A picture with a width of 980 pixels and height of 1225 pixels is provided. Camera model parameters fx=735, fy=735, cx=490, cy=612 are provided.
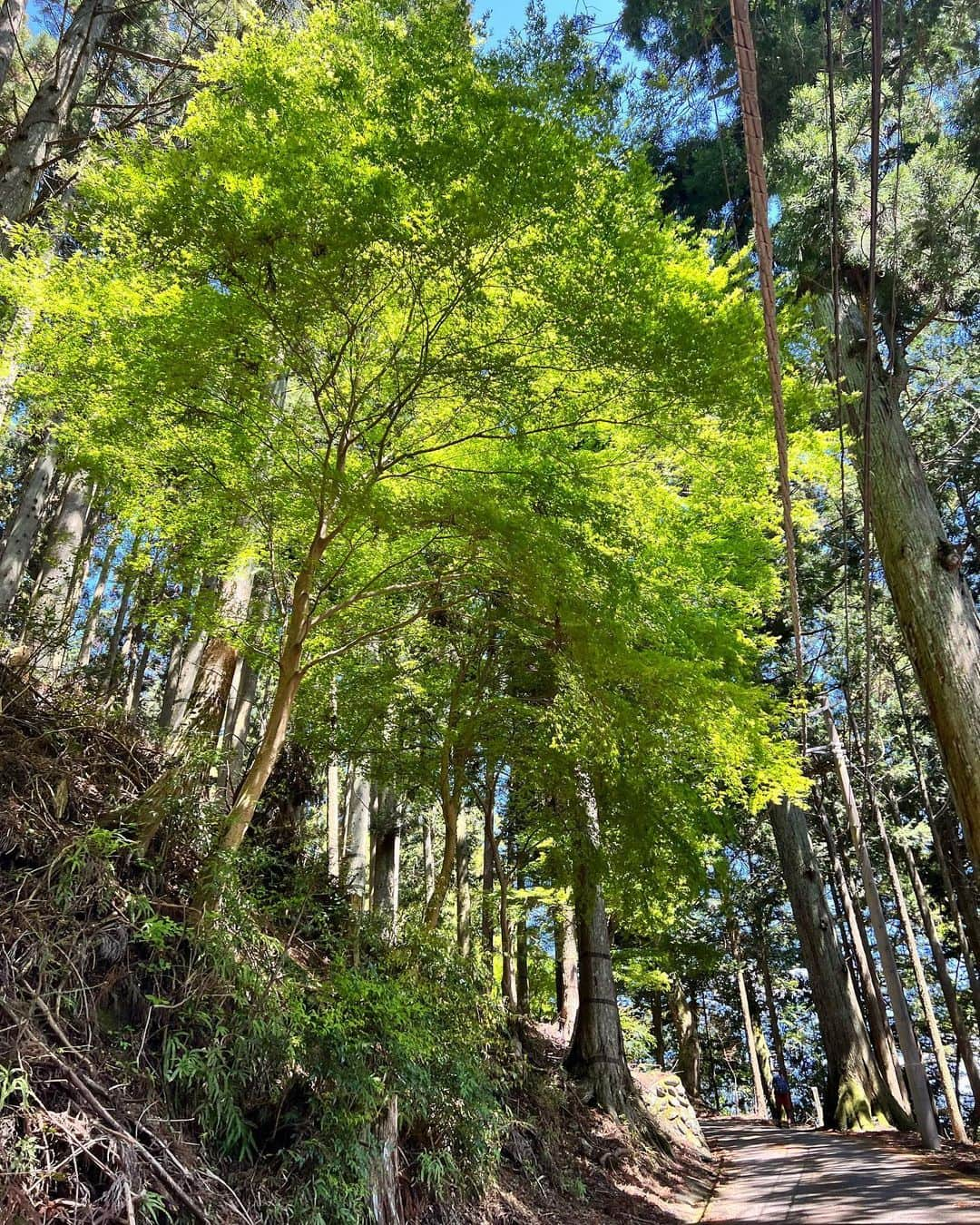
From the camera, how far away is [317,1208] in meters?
3.39

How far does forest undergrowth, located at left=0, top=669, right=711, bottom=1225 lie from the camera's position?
2.86m

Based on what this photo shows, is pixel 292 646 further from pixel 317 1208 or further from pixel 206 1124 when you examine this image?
pixel 317 1208

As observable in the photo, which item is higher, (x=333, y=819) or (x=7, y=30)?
(x=7, y=30)

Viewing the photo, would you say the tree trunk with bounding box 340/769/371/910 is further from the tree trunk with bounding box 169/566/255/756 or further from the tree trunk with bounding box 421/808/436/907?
the tree trunk with bounding box 421/808/436/907

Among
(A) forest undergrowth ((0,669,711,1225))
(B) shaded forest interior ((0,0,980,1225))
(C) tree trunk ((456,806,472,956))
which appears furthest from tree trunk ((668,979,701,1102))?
(A) forest undergrowth ((0,669,711,1225))

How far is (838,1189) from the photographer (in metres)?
Answer: 6.31

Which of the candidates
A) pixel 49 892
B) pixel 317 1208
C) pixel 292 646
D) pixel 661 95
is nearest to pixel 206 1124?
pixel 317 1208

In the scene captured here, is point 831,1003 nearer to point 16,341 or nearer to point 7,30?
point 16,341

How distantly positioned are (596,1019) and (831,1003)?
506 centimetres

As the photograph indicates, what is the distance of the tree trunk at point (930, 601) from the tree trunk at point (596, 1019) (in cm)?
362

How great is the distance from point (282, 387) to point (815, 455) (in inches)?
175

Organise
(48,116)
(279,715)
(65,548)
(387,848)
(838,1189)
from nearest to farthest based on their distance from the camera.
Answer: (279,715)
(838,1189)
(48,116)
(65,548)
(387,848)

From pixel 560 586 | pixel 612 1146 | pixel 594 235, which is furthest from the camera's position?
pixel 612 1146

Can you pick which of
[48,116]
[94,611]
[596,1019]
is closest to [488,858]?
[596,1019]
